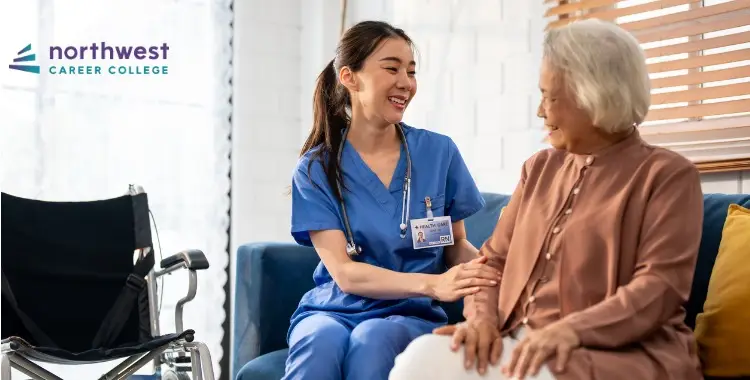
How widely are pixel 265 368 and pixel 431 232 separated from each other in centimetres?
55

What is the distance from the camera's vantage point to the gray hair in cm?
158

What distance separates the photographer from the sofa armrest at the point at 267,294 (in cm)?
249

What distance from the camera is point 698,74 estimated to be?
244 cm

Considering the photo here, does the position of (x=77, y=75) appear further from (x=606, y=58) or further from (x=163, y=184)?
(x=606, y=58)

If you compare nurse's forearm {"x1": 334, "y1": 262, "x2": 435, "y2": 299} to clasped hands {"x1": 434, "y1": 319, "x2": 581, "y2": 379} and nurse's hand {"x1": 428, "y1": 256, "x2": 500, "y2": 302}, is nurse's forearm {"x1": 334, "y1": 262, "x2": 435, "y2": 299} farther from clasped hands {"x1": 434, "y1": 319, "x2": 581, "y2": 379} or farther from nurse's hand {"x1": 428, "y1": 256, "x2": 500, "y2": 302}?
clasped hands {"x1": 434, "y1": 319, "x2": 581, "y2": 379}

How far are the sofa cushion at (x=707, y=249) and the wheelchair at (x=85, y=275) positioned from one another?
4.64 feet

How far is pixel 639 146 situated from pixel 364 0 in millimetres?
2306

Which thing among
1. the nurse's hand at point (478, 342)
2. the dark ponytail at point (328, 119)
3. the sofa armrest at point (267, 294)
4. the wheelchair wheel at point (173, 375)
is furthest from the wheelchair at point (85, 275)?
the nurse's hand at point (478, 342)

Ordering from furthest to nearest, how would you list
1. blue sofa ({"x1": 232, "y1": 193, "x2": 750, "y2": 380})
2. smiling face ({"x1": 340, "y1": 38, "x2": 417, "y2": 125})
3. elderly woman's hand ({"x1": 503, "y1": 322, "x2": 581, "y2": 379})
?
blue sofa ({"x1": 232, "y1": 193, "x2": 750, "y2": 380}), smiling face ({"x1": 340, "y1": 38, "x2": 417, "y2": 125}), elderly woman's hand ({"x1": 503, "y1": 322, "x2": 581, "y2": 379})

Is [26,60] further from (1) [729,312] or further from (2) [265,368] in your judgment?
(1) [729,312]

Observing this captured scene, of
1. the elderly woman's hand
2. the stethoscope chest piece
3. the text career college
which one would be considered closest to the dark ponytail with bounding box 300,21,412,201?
the stethoscope chest piece

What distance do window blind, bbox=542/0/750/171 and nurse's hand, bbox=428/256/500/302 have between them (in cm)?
91

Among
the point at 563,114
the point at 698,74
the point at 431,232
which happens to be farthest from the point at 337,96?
the point at 698,74

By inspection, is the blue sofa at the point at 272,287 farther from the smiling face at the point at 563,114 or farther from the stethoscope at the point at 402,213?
the smiling face at the point at 563,114
